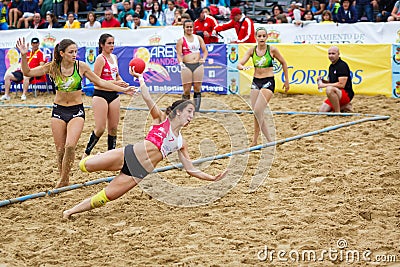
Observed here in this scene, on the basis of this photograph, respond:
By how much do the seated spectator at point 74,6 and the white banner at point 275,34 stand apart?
310 cm

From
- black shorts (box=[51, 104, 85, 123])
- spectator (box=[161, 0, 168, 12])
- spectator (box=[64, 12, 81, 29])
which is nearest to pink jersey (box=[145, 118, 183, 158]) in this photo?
black shorts (box=[51, 104, 85, 123])

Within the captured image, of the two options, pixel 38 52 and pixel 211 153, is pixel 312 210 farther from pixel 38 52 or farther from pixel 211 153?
pixel 38 52

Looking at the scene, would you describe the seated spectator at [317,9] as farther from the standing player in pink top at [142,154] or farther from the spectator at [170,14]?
the standing player in pink top at [142,154]

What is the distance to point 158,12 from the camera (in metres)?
17.6

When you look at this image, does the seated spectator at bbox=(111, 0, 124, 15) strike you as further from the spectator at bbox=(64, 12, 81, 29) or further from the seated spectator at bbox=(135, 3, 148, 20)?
the spectator at bbox=(64, 12, 81, 29)

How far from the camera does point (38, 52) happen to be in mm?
14734

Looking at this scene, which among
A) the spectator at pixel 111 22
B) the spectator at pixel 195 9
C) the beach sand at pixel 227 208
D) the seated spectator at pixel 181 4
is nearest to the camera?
the beach sand at pixel 227 208

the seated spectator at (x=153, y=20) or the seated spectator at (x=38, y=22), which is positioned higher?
the seated spectator at (x=153, y=20)

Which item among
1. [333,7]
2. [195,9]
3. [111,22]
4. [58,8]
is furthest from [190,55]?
[58,8]

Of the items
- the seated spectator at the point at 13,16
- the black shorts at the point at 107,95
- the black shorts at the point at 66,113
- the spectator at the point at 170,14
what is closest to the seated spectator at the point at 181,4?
the spectator at the point at 170,14

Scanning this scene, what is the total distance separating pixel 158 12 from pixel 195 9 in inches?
66.0

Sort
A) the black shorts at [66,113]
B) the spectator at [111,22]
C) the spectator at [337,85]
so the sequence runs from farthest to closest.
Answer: the spectator at [111,22] < the spectator at [337,85] < the black shorts at [66,113]

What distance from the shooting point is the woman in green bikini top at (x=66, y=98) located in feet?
21.0

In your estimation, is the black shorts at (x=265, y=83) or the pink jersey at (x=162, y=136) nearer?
the pink jersey at (x=162, y=136)
